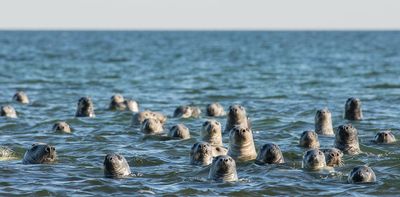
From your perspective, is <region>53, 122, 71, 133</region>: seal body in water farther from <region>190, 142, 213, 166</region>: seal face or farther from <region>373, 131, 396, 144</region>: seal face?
<region>373, 131, 396, 144</region>: seal face

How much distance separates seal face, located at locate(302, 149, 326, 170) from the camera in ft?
61.6

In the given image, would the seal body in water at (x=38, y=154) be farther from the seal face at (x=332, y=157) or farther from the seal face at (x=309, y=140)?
the seal face at (x=309, y=140)

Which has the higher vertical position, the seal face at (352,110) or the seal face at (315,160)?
the seal face at (352,110)

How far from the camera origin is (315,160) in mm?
18766

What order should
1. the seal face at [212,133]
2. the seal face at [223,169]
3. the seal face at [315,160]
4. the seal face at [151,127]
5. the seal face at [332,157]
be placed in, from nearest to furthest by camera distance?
the seal face at [223,169] < the seal face at [315,160] < the seal face at [332,157] < the seal face at [212,133] < the seal face at [151,127]

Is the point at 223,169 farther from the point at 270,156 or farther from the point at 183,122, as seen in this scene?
the point at 183,122

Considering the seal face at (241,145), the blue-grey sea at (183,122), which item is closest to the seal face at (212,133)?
the blue-grey sea at (183,122)

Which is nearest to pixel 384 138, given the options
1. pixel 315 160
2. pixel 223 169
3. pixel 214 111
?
pixel 315 160

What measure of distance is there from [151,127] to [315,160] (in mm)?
6838

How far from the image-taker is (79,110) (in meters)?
29.4

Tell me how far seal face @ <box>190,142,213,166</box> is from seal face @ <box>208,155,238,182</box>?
156 centimetres

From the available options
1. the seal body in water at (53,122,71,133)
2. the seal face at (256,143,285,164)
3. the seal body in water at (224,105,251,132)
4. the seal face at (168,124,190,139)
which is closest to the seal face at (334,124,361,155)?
the seal face at (256,143,285,164)

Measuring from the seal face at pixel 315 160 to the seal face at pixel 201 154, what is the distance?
1905 mm

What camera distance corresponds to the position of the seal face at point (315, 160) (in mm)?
18766
